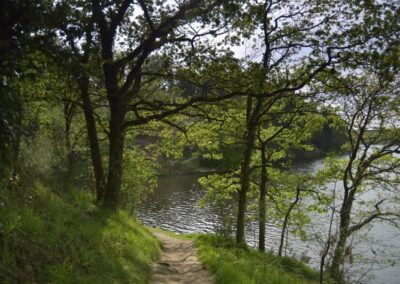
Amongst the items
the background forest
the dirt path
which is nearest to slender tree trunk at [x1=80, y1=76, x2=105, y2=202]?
the background forest

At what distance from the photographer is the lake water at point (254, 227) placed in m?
21.6

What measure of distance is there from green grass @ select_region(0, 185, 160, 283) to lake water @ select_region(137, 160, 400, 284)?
32.3ft

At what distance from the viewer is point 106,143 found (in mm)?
25516

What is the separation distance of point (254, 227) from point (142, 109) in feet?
64.4

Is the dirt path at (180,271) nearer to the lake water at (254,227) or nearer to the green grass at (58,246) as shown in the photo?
the green grass at (58,246)

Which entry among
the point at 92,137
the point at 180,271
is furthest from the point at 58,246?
the point at 92,137

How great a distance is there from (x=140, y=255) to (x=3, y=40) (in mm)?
7102

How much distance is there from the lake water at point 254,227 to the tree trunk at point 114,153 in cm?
639

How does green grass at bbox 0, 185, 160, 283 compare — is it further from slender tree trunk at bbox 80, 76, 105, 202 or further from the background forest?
slender tree trunk at bbox 80, 76, 105, 202

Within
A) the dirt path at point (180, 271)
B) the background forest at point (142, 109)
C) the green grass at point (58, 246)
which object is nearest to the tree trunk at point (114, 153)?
the background forest at point (142, 109)

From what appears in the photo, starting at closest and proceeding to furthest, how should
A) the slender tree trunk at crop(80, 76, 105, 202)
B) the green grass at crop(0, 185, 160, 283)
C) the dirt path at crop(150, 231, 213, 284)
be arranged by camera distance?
the green grass at crop(0, 185, 160, 283) → the dirt path at crop(150, 231, 213, 284) → the slender tree trunk at crop(80, 76, 105, 202)

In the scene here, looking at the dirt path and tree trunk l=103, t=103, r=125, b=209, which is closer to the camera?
the dirt path

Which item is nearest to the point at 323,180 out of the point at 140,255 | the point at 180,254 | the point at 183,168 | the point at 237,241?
the point at 237,241

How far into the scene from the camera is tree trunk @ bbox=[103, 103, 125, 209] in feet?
44.8
